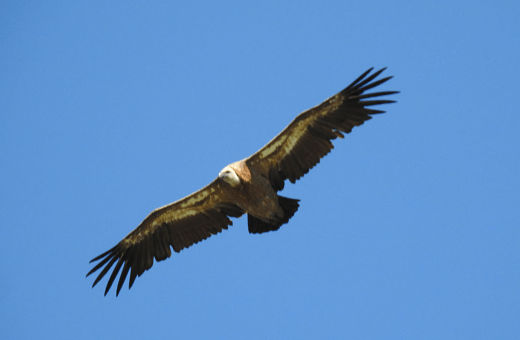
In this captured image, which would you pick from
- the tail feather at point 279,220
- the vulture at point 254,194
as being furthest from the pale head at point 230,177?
the tail feather at point 279,220

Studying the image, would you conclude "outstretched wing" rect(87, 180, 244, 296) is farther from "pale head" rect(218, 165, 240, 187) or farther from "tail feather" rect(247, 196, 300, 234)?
"pale head" rect(218, 165, 240, 187)

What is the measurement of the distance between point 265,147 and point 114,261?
13.0ft

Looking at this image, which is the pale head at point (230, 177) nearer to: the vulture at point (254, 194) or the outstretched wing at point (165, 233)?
the vulture at point (254, 194)

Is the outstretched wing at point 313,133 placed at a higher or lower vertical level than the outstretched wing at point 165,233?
higher

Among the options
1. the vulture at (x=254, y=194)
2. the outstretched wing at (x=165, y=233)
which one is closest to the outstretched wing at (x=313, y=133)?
the vulture at (x=254, y=194)

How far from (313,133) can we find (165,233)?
366 centimetres

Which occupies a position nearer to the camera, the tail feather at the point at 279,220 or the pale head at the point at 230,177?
the pale head at the point at 230,177

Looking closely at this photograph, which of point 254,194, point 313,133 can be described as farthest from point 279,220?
point 313,133

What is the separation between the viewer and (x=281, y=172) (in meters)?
11.6

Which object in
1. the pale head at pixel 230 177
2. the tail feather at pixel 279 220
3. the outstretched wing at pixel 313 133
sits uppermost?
the outstretched wing at pixel 313 133

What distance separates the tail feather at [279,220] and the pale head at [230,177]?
92 centimetres

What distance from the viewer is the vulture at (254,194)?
36.2ft

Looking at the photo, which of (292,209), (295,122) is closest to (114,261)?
(292,209)

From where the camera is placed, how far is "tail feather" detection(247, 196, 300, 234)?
37.5 feet
